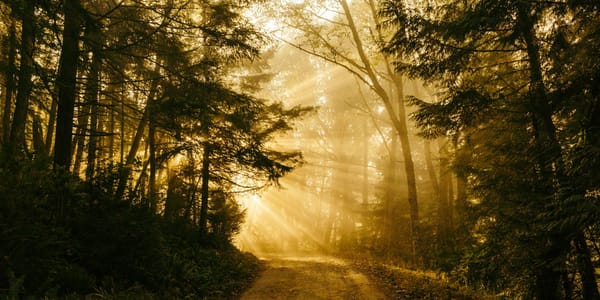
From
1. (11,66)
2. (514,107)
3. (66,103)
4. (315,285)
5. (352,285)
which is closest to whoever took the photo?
(11,66)

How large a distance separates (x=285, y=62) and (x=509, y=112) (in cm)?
2445

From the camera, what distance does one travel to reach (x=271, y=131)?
50.9 ft

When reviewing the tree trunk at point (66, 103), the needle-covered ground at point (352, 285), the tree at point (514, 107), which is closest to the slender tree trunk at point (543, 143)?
the tree at point (514, 107)

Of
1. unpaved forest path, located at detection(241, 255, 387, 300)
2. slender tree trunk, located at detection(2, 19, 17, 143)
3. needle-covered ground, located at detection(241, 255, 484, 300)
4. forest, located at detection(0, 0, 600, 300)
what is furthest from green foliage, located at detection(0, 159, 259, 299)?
slender tree trunk, located at detection(2, 19, 17, 143)

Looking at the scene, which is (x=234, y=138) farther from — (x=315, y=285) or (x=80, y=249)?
(x=80, y=249)

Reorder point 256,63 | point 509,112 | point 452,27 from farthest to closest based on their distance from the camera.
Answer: point 256,63, point 509,112, point 452,27

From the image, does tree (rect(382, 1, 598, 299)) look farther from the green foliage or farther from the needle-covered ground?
the green foliage

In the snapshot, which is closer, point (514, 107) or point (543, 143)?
point (543, 143)

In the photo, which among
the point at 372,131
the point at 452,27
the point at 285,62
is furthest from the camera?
the point at 372,131

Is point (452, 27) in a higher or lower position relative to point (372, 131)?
lower

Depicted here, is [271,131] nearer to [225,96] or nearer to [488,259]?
[225,96]

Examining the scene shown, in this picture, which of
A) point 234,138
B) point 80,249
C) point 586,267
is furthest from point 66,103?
point 586,267

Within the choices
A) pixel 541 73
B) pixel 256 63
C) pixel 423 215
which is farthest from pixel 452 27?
pixel 423 215

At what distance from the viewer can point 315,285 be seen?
400 inches
